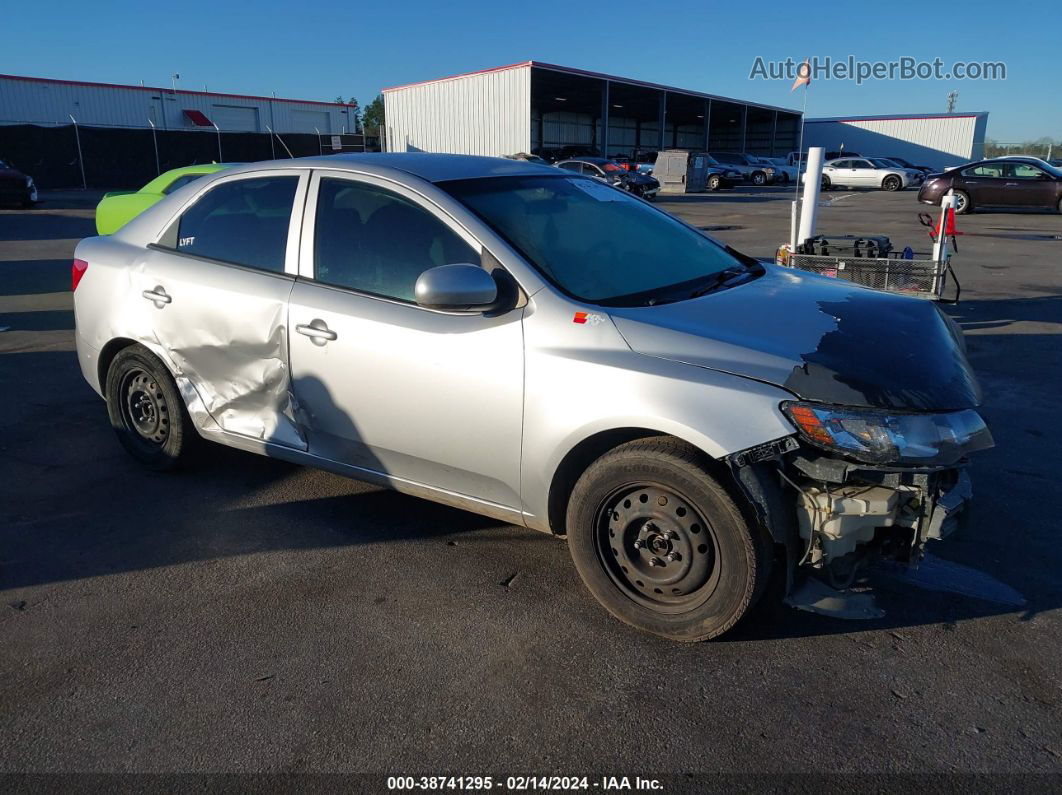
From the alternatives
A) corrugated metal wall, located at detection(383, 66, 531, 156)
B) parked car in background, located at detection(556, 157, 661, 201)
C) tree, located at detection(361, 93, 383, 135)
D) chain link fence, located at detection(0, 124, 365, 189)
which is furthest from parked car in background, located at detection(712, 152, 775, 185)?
tree, located at detection(361, 93, 383, 135)

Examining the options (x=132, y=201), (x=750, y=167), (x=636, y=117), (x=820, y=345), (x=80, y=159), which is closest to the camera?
(x=820, y=345)

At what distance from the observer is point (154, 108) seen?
49031mm

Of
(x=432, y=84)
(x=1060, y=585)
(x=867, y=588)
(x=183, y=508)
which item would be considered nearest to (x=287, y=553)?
(x=183, y=508)

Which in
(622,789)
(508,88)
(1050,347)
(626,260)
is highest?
(508,88)

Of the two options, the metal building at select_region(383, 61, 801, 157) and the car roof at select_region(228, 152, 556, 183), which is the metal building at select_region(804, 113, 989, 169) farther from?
the car roof at select_region(228, 152, 556, 183)

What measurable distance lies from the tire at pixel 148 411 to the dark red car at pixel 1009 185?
76.2ft

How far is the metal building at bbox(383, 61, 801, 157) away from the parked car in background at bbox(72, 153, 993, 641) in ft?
112

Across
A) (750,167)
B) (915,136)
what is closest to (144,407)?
(750,167)

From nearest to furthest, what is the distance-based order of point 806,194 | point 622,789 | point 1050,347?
point 622,789, point 1050,347, point 806,194

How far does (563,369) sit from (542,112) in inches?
2125

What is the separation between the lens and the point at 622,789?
2432 millimetres

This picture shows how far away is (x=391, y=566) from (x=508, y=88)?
126 feet

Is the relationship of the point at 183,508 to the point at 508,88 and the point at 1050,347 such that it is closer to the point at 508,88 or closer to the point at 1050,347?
the point at 1050,347

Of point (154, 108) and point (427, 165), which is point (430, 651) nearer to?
point (427, 165)
